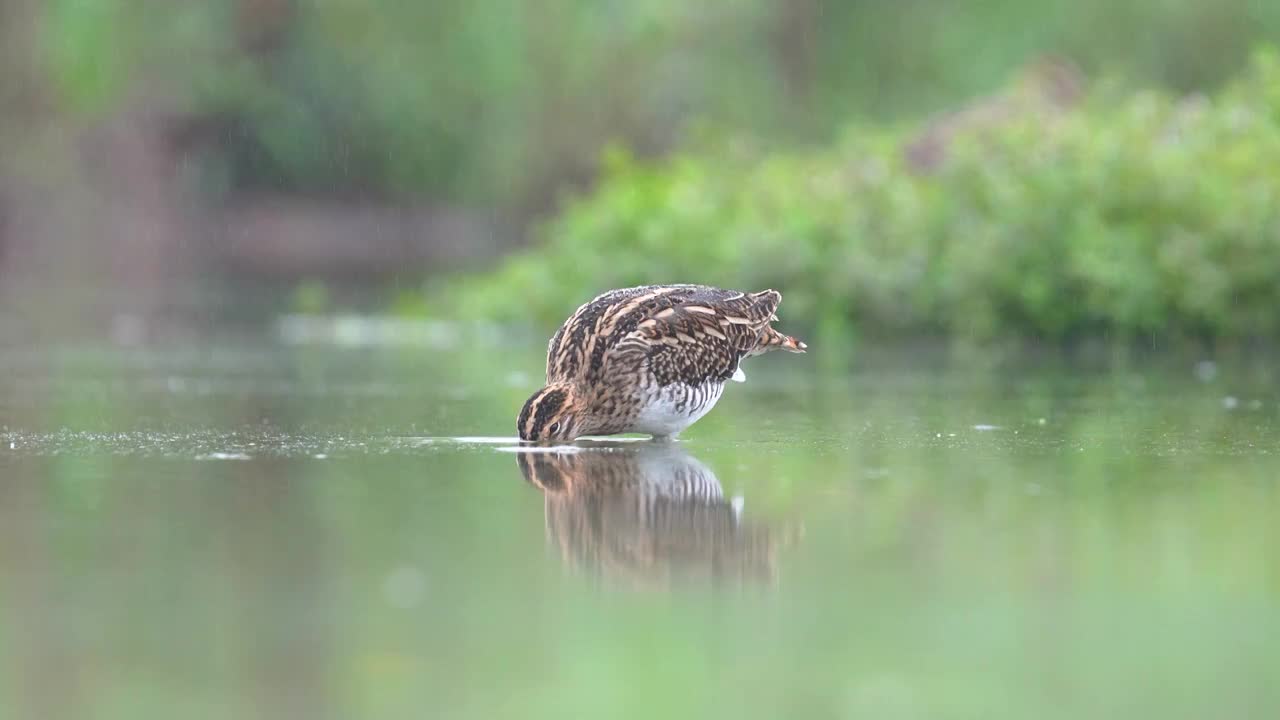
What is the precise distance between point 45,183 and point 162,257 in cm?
284

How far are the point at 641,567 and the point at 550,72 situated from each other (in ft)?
113

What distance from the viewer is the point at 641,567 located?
4.59 meters

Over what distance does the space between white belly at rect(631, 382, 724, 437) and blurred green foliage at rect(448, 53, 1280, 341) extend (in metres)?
6.03

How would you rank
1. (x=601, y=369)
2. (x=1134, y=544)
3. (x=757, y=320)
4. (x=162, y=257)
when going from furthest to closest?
(x=162, y=257), (x=757, y=320), (x=601, y=369), (x=1134, y=544)

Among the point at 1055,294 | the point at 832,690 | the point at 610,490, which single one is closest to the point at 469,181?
the point at 1055,294

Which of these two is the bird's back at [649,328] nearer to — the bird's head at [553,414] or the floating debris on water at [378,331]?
the bird's head at [553,414]

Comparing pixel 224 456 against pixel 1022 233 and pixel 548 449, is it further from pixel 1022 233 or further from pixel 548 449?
pixel 1022 233

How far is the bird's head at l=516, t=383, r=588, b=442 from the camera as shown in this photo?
730 centimetres

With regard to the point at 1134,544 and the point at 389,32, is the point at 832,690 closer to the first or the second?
the point at 1134,544

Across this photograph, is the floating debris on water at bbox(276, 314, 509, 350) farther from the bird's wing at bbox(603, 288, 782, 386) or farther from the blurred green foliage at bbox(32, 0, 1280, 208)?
the blurred green foliage at bbox(32, 0, 1280, 208)

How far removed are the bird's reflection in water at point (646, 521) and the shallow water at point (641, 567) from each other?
2 cm

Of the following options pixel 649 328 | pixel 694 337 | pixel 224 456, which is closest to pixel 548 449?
pixel 649 328

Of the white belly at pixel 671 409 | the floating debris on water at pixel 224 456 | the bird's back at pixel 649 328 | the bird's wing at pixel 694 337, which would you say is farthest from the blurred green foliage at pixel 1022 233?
the floating debris on water at pixel 224 456

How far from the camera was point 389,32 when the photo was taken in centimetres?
3759
